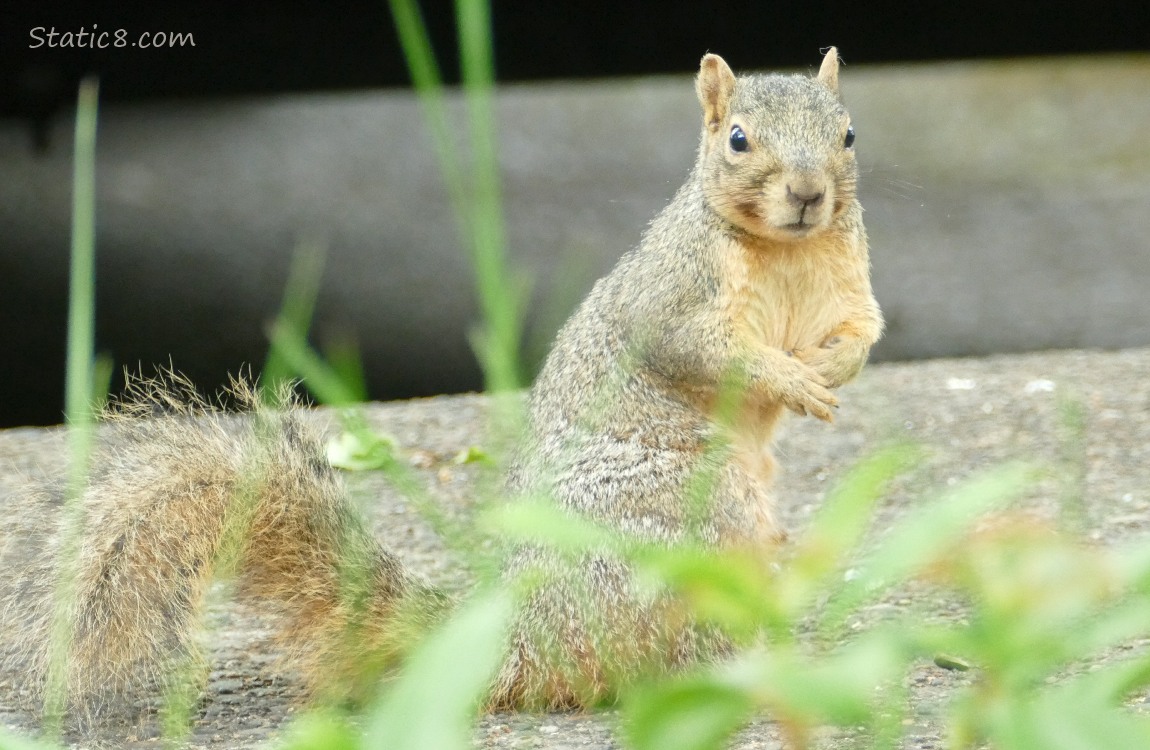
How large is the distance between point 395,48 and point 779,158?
4.11 meters

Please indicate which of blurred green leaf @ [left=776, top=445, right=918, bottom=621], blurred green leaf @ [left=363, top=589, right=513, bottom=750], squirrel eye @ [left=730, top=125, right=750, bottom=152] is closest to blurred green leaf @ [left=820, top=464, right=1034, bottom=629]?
blurred green leaf @ [left=776, top=445, right=918, bottom=621]

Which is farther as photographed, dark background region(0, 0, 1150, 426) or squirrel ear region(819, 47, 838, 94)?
dark background region(0, 0, 1150, 426)

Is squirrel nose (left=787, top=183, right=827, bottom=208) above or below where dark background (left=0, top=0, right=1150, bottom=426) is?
below

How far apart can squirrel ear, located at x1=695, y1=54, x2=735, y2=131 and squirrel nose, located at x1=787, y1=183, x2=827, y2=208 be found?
1.02 ft

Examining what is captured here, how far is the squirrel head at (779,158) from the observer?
2.28 meters

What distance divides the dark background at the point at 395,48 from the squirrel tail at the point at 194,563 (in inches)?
150

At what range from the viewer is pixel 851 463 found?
3.49m

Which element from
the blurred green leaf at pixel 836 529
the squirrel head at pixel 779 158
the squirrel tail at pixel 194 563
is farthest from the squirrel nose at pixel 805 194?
the blurred green leaf at pixel 836 529

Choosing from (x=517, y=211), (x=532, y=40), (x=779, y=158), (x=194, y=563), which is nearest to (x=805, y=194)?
(x=779, y=158)

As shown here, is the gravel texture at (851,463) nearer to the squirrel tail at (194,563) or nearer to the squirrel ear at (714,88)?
the squirrel tail at (194,563)

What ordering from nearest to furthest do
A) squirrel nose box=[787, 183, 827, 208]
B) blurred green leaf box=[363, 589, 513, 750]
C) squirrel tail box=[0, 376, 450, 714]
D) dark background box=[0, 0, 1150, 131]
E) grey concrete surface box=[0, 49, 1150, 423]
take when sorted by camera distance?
blurred green leaf box=[363, 589, 513, 750] < squirrel tail box=[0, 376, 450, 714] < squirrel nose box=[787, 183, 827, 208] < dark background box=[0, 0, 1150, 131] < grey concrete surface box=[0, 49, 1150, 423]

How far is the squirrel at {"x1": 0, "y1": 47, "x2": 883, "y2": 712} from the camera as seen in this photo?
2.01 meters

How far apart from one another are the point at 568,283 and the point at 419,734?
1.89ft

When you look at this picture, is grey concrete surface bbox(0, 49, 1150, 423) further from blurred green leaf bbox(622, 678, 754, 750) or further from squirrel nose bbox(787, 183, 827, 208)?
blurred green leaf bbox(622, 678, 754, 750)
